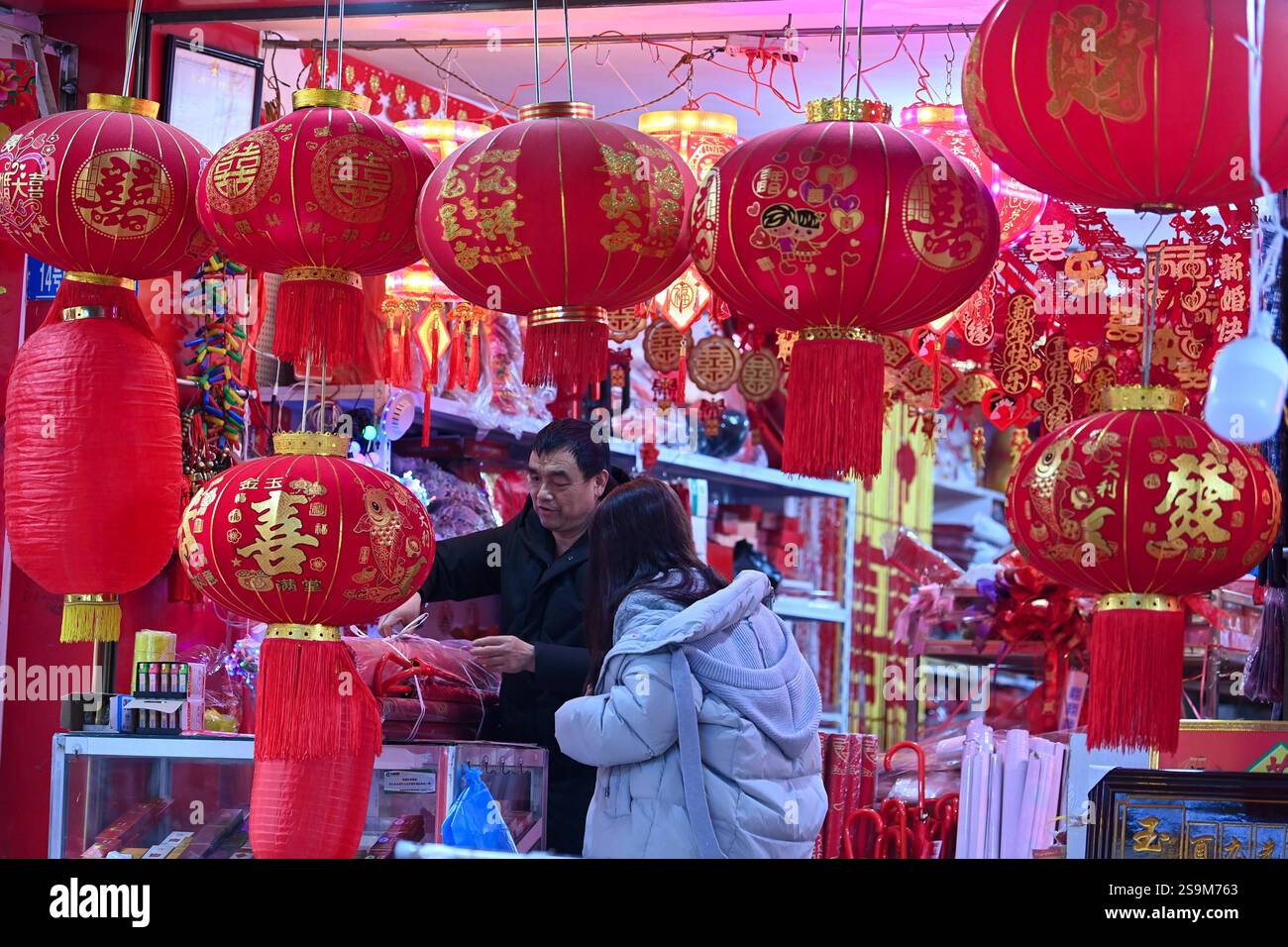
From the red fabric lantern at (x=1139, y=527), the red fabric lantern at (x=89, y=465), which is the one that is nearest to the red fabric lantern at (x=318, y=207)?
the red fabric lantern at (x=89, y=465)

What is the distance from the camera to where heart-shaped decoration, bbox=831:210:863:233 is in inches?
97.9

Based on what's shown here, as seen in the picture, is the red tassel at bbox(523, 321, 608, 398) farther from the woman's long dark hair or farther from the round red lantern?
the round red lantern

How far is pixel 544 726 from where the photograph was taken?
3.43 metres

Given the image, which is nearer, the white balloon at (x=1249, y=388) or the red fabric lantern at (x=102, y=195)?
the white balloon at (x=1249, y=388)

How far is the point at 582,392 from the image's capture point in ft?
11.1

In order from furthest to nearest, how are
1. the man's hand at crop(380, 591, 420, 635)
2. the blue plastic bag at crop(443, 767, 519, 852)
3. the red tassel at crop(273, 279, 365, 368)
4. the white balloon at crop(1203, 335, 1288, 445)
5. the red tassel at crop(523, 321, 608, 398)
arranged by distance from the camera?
the man's hand at crop(380, 591, 420, 635) < the red tassel at crop(273, 279, 365, 368) < the red tassel at crop(523, 321, 608, 398) < the blue plastic bag at crop(443, 767, 519, 852) < the white balloon at crop(1203, 335, 1288, 445)

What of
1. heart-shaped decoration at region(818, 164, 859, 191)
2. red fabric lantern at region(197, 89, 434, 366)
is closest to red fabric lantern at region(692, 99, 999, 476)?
heart-shaped decoration at region(818, 164, 859, 191)

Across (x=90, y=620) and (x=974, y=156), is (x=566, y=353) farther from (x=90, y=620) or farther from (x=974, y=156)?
(x=974, y=156)

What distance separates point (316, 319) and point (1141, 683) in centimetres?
142

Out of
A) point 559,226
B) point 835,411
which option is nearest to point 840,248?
point 835,411

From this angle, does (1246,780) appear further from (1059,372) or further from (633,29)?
(633,29)

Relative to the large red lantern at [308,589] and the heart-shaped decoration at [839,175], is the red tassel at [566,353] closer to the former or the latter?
the large red lantern at [308,589]

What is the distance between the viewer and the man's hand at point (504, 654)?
10.6 feet

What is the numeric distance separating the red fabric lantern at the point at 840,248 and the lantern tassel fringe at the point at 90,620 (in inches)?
48.4
